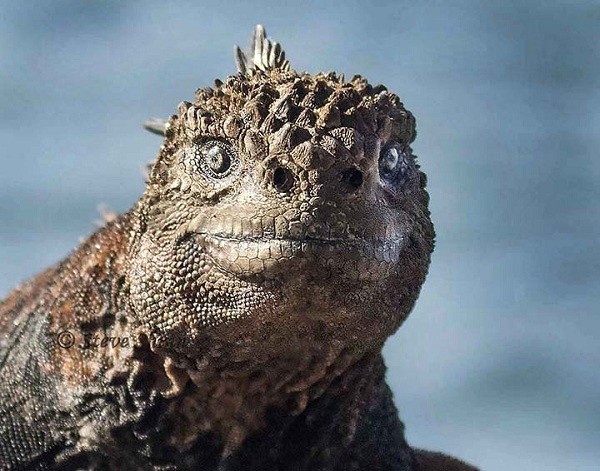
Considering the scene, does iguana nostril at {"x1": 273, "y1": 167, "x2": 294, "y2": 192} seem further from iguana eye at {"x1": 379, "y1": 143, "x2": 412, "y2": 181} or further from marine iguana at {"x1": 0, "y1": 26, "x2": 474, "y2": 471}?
iguana eye at {"x1": 379, "y1": 143, "x2": 412, "y2": 181}

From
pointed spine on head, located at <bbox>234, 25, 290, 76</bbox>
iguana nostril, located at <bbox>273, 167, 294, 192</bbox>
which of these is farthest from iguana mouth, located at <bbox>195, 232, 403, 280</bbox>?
pointed spine on head, located at <bbox>234, 25, 290, 76</bbox>

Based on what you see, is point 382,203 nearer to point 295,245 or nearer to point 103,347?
point 295,245

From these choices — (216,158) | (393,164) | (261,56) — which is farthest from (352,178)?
(261,56)

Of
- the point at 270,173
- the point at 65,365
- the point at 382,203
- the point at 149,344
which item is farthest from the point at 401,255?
the point at 65,365

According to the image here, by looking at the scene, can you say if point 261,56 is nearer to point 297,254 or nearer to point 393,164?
point 393,164

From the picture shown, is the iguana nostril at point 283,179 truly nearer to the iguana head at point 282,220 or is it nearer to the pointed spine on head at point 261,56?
the iguana head at point 282,220

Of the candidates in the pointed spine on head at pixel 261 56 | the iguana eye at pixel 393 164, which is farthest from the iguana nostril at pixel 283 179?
the pointed spine on head at pixel 261 56
